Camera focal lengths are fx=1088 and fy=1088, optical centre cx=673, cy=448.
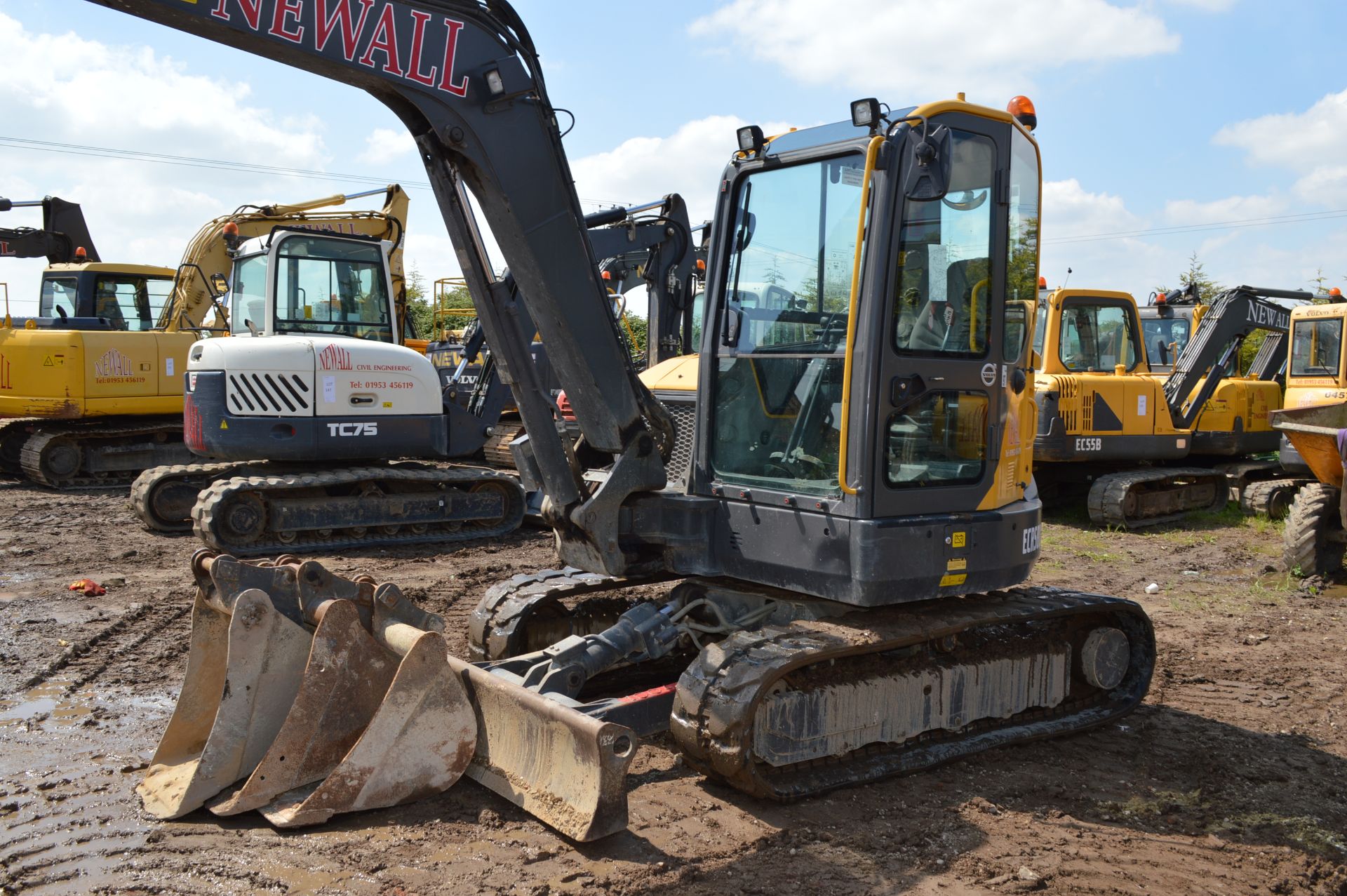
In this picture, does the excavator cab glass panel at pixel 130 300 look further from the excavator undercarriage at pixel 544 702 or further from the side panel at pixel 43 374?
the excavator undercarriage at pixel 544 702

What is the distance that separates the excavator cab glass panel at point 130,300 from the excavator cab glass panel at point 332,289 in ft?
20.5

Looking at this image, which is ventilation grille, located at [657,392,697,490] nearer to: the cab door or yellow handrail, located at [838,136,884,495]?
yellow handrail, located at [838,136,884,495]

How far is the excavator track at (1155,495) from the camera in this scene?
1191 centimetres

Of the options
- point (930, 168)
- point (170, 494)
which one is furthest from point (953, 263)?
point (170, 494)

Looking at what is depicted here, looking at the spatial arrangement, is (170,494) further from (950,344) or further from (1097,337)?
(1097,337)

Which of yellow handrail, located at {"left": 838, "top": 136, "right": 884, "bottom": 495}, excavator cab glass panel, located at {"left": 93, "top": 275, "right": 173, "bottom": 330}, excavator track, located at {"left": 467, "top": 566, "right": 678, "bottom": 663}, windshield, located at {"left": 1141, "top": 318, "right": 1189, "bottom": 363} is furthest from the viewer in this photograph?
excavator cab glass panel, located at {"left": 93, "top": 275, "right": 173, "bottom": 330}

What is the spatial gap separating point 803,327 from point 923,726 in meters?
1.88

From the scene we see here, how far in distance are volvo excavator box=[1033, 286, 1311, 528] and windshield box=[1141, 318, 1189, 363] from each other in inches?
68.1

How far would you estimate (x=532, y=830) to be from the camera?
13.1ft

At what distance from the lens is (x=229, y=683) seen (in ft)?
13.5

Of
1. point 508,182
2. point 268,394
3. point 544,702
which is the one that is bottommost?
point 544,702

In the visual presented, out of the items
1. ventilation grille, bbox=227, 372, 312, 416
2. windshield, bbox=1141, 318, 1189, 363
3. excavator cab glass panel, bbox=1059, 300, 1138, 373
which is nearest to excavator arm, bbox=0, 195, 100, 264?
ventilation grille, bbox=227, 372, 312, 416

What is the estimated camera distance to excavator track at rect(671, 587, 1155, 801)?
4.26 m

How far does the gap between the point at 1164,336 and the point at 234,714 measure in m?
14.8
